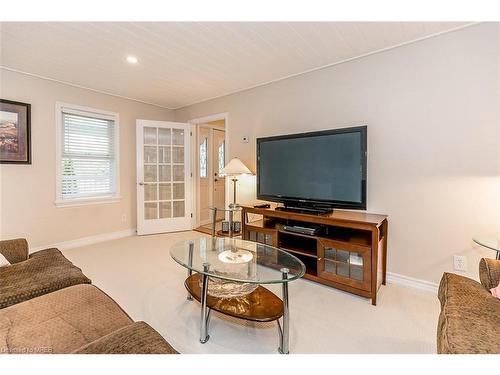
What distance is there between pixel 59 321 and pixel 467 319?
172 centimetres

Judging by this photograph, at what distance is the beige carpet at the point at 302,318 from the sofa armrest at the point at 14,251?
0.72 meters

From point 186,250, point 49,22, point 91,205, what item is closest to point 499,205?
point 186,250

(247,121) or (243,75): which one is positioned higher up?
(243,75)

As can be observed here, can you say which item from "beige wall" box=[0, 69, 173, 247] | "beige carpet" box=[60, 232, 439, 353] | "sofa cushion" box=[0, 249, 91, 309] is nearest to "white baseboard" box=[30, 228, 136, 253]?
"beige wall" box=[0, 69, 173, 247]

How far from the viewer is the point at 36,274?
1476 mm

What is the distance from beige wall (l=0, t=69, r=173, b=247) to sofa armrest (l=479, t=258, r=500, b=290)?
4.24 meters

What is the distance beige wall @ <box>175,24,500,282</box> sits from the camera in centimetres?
195

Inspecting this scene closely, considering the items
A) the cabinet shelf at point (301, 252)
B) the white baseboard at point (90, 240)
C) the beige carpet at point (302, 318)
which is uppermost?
the cabinet shelf at point (301, 252)

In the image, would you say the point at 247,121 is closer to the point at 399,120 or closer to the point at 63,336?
A: the point at 399,120

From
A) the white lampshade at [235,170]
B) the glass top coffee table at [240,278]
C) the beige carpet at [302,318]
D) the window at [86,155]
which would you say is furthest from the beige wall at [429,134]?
the window at [86,155]

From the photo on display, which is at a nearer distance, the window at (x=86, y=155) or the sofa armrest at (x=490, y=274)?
the sofa armrest at (x=490, y=274)

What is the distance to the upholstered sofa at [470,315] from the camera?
2.96 feet

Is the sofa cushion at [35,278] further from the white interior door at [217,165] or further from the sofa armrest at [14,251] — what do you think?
the white interior door at [217,165]

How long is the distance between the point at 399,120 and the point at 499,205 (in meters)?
1.00
